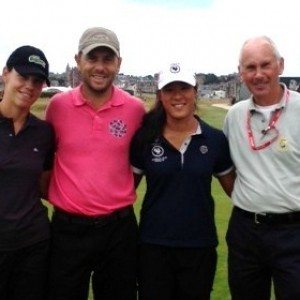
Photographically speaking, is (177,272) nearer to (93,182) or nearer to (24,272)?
(93,182)

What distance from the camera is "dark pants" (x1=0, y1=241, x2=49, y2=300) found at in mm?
4266

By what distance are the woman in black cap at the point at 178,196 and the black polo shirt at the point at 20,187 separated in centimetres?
80

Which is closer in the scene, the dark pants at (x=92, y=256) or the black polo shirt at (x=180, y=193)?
the black polo shirt at (x=180, y=193)

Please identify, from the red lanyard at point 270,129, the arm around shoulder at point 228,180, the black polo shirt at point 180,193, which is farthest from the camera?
the arm around shoulder at point 228,180

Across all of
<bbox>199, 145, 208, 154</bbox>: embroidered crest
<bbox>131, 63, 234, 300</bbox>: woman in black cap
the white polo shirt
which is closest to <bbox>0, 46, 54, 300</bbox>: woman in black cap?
<bbox>131, 63, 234, 300</bbox>: woman in black cap

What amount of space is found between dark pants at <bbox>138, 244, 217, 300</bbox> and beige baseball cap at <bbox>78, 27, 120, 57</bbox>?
155 cm

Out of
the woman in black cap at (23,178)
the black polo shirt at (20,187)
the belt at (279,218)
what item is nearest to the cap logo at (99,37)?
the woman in black cap at (23,178)

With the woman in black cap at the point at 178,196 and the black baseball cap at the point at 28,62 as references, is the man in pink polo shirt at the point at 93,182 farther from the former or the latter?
the black baseball cap at the point at 28,62

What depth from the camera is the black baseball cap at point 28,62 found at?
4.34 metres

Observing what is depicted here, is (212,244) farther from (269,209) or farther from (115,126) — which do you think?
(115,126)

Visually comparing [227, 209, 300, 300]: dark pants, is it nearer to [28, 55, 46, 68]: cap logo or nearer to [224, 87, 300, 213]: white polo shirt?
[224, 87, 300, 213]: white polo shirt

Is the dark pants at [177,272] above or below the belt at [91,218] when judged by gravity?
below

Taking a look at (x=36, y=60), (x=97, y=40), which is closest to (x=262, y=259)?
(x=97, y=40)

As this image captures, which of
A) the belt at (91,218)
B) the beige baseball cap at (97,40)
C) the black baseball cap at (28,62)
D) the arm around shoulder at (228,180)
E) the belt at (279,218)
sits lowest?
the belt at (91,218)
